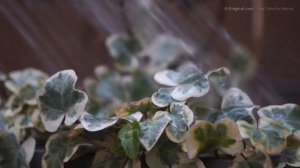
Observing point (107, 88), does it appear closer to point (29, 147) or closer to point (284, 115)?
point (29, 147)

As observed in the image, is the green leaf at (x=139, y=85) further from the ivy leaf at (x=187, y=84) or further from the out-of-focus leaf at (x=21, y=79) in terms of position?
the ivy leaf at (x=187, y=84)

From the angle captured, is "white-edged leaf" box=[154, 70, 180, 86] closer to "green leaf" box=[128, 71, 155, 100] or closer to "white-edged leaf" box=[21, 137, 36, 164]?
"white-edged leaf" box=[21, 137, 36, 164]

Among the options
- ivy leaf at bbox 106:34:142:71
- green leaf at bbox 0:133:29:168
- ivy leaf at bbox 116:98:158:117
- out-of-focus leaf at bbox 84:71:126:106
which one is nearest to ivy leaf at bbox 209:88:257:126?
ivy leaf at bbox 116:98:158:117

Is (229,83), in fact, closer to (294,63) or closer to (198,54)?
(294,63)

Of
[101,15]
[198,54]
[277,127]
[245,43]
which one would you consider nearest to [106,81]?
[101,15]

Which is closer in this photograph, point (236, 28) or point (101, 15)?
point (236, 28)

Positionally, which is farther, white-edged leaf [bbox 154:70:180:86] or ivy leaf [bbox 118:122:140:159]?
white-edged leaf [bbox 154:70:180:86]

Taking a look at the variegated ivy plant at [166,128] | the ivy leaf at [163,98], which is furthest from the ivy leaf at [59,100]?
the ivy leaf at [163,98]
